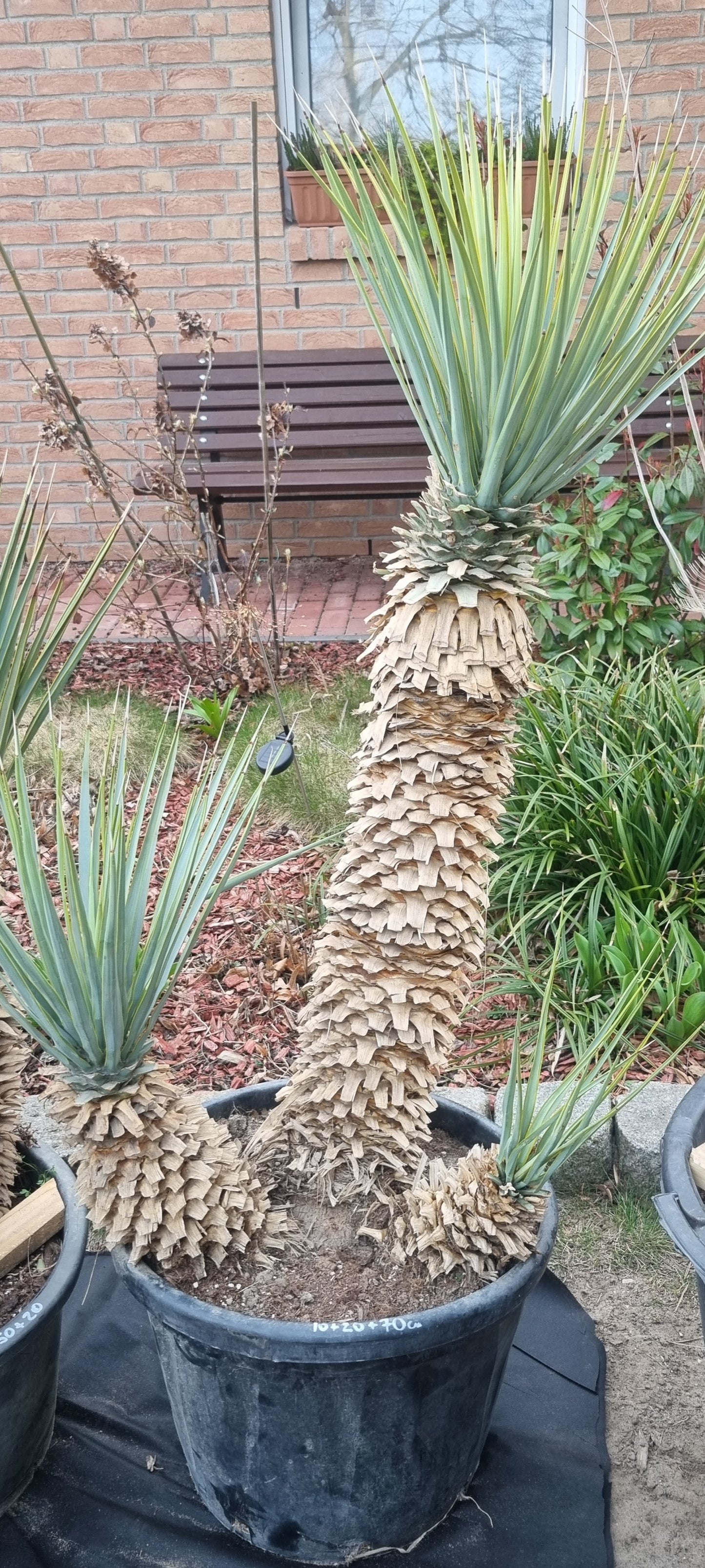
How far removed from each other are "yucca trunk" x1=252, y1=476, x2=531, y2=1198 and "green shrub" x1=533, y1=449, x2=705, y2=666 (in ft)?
7.50

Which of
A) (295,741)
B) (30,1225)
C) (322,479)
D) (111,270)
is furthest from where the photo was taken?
(322,479)

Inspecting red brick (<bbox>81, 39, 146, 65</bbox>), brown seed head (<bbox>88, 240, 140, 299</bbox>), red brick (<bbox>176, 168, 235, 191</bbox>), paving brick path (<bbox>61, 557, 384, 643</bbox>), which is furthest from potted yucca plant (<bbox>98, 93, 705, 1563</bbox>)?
red brick (<bbox>81, 39, 146, 65</bbox>)

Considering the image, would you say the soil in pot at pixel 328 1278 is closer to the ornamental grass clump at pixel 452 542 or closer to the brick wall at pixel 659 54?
the ornamental grass clump at pixel 452 542

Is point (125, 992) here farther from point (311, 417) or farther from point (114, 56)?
point (114, 56)

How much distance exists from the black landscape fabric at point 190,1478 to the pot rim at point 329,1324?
0.46m

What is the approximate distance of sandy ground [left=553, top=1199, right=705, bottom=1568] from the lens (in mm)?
1890

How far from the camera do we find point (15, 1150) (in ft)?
6.44

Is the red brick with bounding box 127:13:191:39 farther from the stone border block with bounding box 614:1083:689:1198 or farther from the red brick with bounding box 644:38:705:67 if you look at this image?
the stone border block with bounding box 614:1083:689:1198

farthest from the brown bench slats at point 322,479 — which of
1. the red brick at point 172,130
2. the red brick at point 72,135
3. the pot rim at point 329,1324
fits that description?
the pot rim at point 329,1324

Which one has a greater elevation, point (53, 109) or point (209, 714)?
point (53, 109)

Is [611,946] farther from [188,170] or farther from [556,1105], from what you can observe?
[188,170]

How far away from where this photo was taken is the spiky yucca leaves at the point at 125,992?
1.36 metres

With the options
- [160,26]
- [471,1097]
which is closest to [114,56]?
[160,26]

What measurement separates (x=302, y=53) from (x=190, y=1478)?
241 inches
